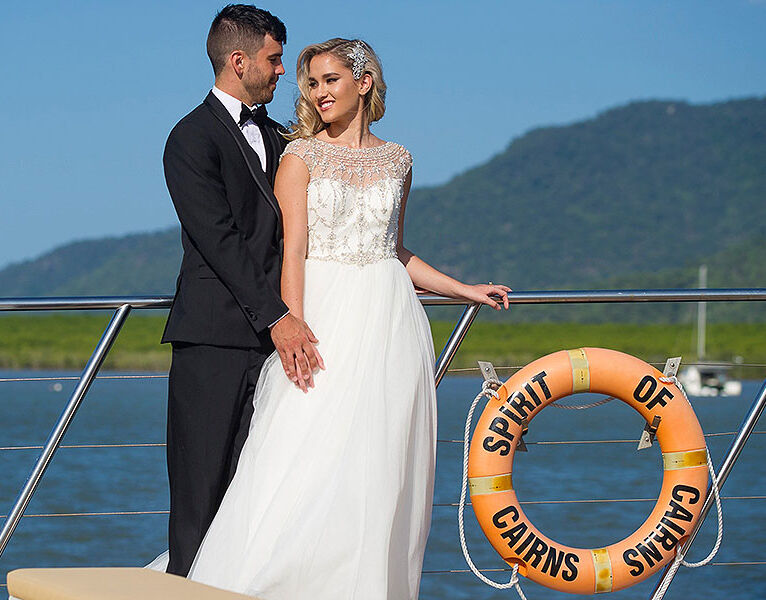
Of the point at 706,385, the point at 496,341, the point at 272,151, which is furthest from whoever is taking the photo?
the point at 496,341

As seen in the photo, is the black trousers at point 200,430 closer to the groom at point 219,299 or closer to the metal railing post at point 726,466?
the groom at point 219,299

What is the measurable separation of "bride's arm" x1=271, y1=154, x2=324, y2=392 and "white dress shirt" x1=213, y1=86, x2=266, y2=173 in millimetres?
107

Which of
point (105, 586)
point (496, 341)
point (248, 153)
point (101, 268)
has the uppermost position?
point (248, 153)

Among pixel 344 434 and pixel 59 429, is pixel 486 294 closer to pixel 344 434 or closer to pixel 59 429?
pixel 344 434

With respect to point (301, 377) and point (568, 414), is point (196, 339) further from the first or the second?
point (568, 414)

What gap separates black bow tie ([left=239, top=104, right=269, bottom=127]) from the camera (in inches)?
92.8

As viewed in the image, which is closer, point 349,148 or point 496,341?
point 349,148

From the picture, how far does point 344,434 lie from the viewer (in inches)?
87.4

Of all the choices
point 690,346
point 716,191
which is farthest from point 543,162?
point 690,346

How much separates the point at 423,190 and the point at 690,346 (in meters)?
59.6

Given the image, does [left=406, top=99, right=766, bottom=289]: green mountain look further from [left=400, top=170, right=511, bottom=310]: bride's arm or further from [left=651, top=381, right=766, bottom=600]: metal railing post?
[left=400, top=170, right=511, bottom=310]: bride's arm

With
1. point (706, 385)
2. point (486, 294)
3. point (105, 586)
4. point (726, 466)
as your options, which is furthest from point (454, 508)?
point (706, 385)

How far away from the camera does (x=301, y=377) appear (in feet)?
7.34

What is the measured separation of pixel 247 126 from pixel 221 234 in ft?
0.98
